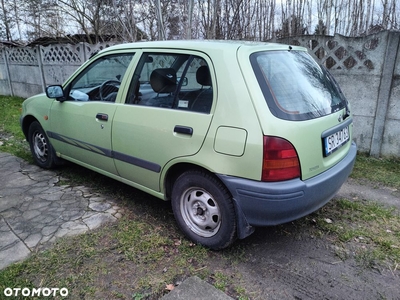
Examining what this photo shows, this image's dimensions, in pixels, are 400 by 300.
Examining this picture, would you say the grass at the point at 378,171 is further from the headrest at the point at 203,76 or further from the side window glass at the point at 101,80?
the side window glass at the point at 101,80

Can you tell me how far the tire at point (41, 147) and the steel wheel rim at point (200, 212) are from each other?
2.42 metres

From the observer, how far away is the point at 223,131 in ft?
7.45

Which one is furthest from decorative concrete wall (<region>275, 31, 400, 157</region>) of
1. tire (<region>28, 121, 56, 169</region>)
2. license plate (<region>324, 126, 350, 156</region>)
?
tire (<region>28, 121, 56, 169</region>)

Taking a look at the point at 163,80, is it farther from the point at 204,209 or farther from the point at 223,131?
the point at 204,209

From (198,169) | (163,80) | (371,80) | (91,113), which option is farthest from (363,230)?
(91,113)

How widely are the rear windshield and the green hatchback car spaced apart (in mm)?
10

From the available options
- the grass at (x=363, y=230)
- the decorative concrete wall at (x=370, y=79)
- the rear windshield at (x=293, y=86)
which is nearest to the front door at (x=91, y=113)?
the rear windshield at (x=293, y=86)

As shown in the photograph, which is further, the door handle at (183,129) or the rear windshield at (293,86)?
the door handle at (183,129)

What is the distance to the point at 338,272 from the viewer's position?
2.38m

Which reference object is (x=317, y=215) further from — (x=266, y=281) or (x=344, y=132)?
(x=266, y=281)

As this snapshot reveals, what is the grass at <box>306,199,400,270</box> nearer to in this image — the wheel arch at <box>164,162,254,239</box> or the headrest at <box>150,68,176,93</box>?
the wheel arch at <box>164,162,254,239</box>

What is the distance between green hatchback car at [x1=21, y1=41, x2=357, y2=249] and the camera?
218cm

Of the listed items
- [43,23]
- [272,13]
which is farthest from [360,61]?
[43,23]

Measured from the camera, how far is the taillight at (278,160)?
2.11 meters
